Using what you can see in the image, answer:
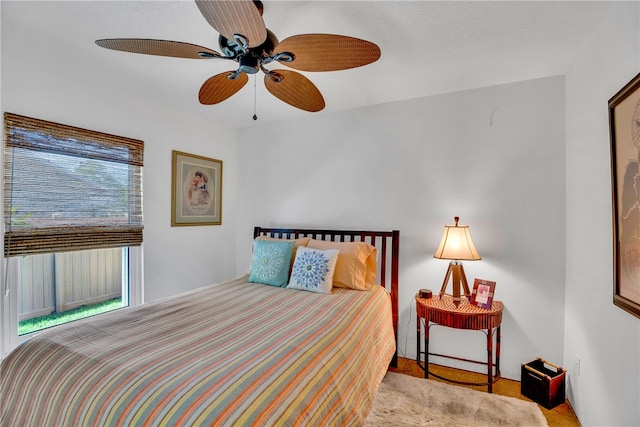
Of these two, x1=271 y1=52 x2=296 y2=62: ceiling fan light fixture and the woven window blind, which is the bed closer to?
the woven window blind

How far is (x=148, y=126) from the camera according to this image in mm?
2826

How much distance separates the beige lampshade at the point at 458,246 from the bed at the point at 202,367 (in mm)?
819

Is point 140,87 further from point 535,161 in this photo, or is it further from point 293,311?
point 535,161

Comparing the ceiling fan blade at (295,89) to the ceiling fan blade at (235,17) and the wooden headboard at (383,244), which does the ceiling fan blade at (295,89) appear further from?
the wooden headboard at (383,244)

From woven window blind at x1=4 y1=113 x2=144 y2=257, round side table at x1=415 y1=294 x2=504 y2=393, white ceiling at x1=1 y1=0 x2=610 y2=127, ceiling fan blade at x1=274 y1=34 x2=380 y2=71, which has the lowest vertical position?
round side table at x1=415 y1=294 x2=504 y2=393

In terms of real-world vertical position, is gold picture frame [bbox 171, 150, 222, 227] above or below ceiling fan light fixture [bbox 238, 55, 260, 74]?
below

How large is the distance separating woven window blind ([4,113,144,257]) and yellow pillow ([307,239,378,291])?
1.84 meters

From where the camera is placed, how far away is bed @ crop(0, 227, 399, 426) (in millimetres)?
1009

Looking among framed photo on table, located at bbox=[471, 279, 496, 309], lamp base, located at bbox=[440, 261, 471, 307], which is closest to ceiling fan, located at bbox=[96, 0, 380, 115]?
lamp base, located at bbox=[440, 261, 471, 307]

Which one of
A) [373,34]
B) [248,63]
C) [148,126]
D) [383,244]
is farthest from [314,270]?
[148,126]

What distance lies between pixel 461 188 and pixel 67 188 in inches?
126

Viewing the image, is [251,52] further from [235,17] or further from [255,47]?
[235,17]

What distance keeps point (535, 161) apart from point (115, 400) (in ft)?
9.97

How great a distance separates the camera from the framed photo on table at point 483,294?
2.25 metres
